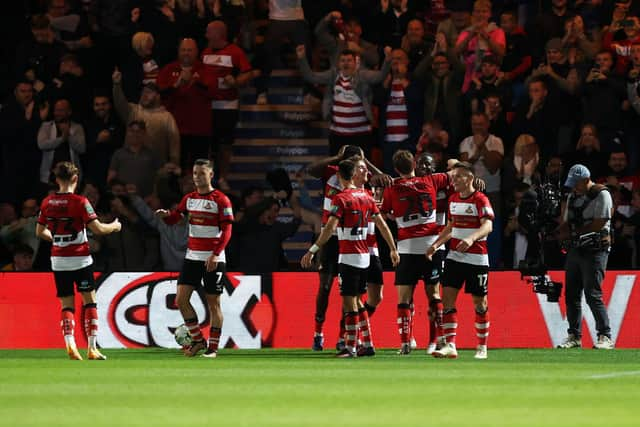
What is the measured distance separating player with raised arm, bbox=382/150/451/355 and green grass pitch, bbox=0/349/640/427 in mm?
852

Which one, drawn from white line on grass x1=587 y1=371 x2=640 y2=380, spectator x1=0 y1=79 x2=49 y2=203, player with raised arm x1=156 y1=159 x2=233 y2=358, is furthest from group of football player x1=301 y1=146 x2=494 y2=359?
spectator x1=0 y1=79 x2=49 y2=203

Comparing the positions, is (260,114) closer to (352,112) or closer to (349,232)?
(352,112)

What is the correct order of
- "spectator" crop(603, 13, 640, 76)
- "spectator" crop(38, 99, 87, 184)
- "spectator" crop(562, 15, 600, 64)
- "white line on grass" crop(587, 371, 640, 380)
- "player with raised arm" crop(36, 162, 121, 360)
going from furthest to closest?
"spectator" crop(38, 99, 87, 184) < "spectator" crop(562, 15, 600, 64) < "spectator" crop(603, 13, 640, 76) < "player with raised arm" crop(36, 162, 121, 360) < "white line on grass" crop(587, 371, 640, 380)

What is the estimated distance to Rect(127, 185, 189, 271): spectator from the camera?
21.2 metres

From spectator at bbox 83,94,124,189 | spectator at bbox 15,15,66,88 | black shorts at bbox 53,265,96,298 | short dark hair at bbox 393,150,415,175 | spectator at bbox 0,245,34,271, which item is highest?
spectator at bbox 15,15,66,88

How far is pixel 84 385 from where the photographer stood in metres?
12.9

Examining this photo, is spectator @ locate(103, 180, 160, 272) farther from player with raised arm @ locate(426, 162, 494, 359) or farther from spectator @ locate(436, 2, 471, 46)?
player with raised arm @ locate(426, 162, 494, 359)

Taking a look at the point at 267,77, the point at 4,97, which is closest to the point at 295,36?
the point at 267,77

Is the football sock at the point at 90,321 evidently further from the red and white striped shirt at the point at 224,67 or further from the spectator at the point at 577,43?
the spectator at the point at 577,43

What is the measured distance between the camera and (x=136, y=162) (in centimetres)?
2227

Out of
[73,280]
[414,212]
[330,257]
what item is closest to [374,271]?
[330,257]

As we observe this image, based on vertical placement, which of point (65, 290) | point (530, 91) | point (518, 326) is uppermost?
point (530, 91)

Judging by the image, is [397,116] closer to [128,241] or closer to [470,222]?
[128,241]

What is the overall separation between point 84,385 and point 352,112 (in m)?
10.5
